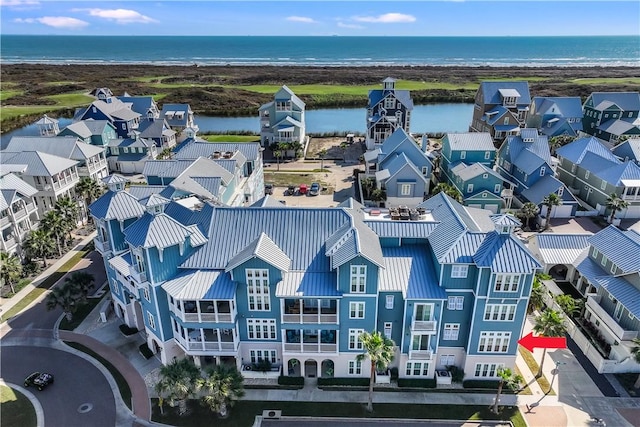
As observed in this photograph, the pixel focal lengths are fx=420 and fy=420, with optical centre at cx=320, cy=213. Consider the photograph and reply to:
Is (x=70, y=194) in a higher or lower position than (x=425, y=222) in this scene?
lower

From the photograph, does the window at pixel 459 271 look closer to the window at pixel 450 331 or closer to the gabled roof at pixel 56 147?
the window at pixel 450 331

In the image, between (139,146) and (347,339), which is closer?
(347,339)

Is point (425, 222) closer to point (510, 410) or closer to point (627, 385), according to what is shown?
point (510, 410)

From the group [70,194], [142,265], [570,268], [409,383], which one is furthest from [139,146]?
[570,268]

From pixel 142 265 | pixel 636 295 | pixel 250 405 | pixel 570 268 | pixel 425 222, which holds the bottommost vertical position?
pixel 250 405

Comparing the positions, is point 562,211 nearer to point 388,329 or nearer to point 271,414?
point 388,329

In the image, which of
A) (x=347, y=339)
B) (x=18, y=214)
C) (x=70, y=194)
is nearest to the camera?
(x=347, y=339)

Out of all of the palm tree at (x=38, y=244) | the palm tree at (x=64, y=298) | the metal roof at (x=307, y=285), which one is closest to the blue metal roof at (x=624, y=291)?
the metal roof at (x=307, y=285)
